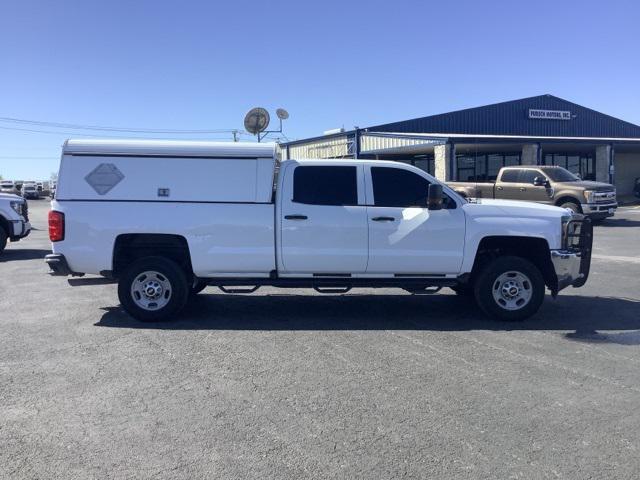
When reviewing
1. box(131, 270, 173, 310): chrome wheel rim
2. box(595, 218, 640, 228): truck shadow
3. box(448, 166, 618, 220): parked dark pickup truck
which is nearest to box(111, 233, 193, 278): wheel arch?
box(131, 270, 173, 310): chrome wheel rim

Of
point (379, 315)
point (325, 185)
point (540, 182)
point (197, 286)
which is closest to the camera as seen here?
point (325, 185)

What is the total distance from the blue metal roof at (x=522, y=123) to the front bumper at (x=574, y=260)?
27.8 meters

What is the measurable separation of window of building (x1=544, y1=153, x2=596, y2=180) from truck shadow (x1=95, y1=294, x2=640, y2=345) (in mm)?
31005

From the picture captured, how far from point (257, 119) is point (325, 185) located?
10.3 metres

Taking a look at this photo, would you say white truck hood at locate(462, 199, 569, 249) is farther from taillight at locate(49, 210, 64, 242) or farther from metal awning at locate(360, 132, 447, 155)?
metal awning at locate(360, 132, 447, 155)

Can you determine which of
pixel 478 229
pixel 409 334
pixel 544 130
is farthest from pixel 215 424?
pixel 544 130

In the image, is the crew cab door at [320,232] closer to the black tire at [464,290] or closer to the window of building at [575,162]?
the black tire at [464,290]

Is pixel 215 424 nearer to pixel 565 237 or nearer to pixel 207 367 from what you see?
pixel 207 367

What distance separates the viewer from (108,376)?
538 centimetres

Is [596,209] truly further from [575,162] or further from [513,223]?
[575,162]

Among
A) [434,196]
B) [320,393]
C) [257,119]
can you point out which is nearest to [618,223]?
[257,119]

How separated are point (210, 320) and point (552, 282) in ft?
14.5

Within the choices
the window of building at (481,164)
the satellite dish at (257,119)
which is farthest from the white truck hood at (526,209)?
the window of building at (481,164)

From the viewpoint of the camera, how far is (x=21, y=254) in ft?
48.8
